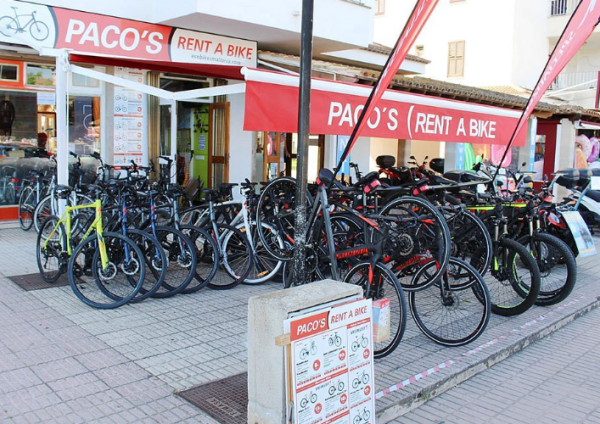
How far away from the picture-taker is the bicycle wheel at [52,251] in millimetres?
5805

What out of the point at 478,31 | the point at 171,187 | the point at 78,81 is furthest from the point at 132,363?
the point at 478,31

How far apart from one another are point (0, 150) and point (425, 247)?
24.5ft

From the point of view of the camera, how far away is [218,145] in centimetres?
1162

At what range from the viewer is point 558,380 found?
453 cm

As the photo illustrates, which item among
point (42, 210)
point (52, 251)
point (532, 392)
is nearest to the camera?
point (532, 392)

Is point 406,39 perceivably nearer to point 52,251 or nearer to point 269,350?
point 269,350

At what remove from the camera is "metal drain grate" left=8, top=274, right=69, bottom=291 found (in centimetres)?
590

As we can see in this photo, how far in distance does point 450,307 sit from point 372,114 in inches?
81.0

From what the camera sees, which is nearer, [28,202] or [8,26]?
[8,26]

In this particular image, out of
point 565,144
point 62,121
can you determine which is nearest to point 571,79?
point 565,144

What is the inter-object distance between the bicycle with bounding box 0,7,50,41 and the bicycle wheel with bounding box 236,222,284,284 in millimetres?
4456

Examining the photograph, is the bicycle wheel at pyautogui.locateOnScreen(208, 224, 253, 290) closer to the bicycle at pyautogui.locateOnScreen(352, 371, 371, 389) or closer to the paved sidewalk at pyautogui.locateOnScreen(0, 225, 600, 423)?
the paved sidewalk at pyautogui.locateOnScreen(0, 225, 600, 423)

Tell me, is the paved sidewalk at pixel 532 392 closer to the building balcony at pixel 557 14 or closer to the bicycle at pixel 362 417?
the bicycle at pixel 362 417

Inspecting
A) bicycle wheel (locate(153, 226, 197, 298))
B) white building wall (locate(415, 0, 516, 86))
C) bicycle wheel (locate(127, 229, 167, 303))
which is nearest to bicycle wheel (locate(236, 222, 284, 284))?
bicycle wheel (locate(153, 226, 197, 298))
